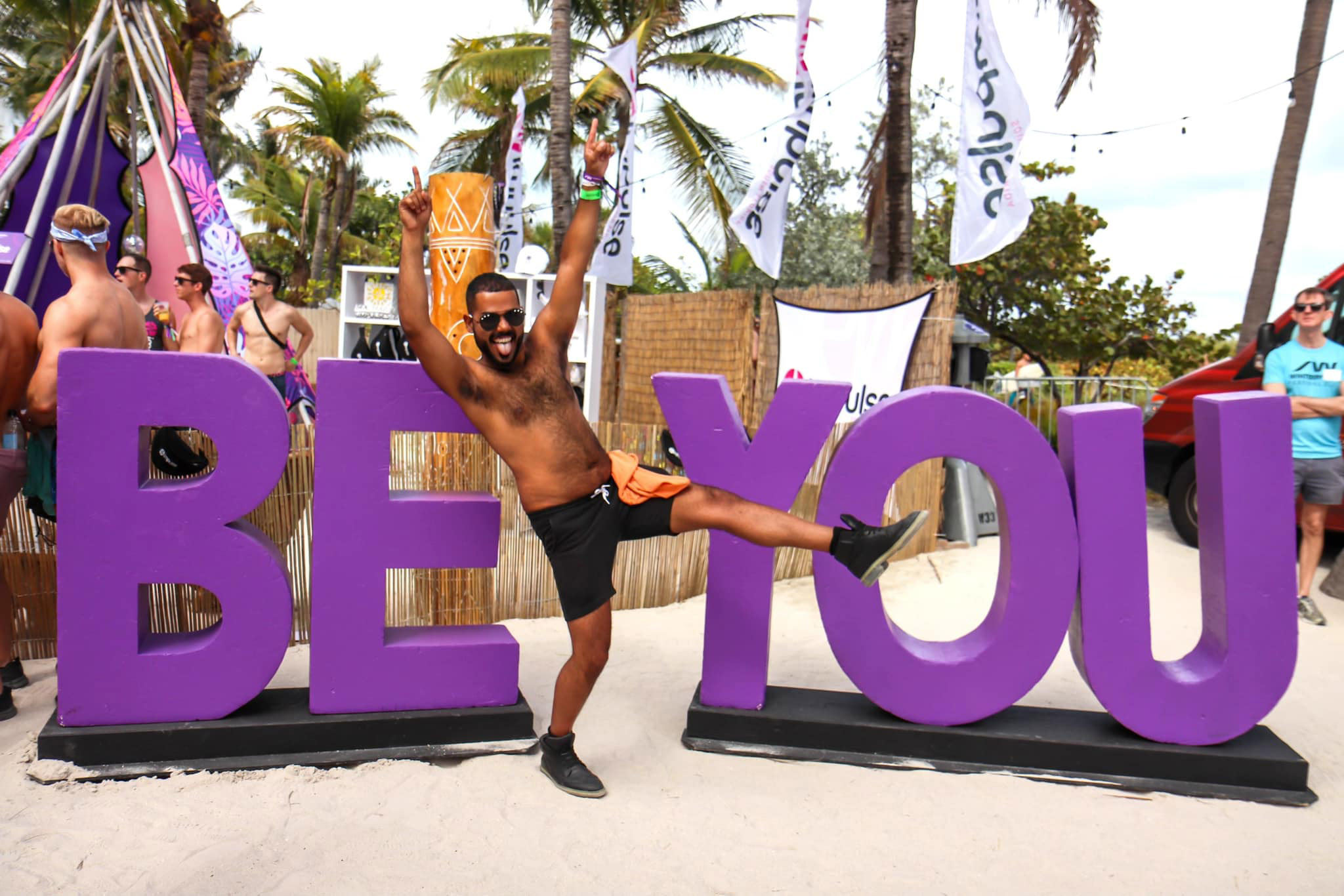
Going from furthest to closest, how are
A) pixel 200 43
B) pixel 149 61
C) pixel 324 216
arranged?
pixel 324 216 → pixel 200 43 → pixel 149 61

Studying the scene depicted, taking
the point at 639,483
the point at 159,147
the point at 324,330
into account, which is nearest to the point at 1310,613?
the point at 639,483

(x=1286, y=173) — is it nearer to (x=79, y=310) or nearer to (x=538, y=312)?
(x=538, y=312)

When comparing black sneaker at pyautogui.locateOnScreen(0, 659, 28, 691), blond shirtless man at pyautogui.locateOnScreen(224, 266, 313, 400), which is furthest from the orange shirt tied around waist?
blond shirtless man at pyautogui.locateOnScreen(224, 266, 313, 400)

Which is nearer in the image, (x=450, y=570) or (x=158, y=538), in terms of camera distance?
(x=158, y=538)

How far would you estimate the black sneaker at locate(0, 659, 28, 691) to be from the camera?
157 inches

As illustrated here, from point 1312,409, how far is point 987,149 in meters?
3.25

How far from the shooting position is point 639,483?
334 centimetres

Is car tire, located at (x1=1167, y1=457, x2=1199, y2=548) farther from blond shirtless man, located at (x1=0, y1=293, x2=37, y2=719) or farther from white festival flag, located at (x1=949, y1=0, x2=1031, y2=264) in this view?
blond shirtless man, located at (x1=0, y1=293, x2=37, y2=719)

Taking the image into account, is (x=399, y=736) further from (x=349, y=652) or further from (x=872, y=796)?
(x=872, y=796)

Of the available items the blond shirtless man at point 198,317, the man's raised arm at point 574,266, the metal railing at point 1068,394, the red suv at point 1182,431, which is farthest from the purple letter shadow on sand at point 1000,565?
the metal railing at point 1068,394

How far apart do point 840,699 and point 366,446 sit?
7.14ft

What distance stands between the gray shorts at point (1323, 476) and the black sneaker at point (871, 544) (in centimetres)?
364

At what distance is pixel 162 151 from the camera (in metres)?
8.30

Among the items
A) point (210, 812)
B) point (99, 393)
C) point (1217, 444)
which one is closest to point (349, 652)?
point (210, 812)
